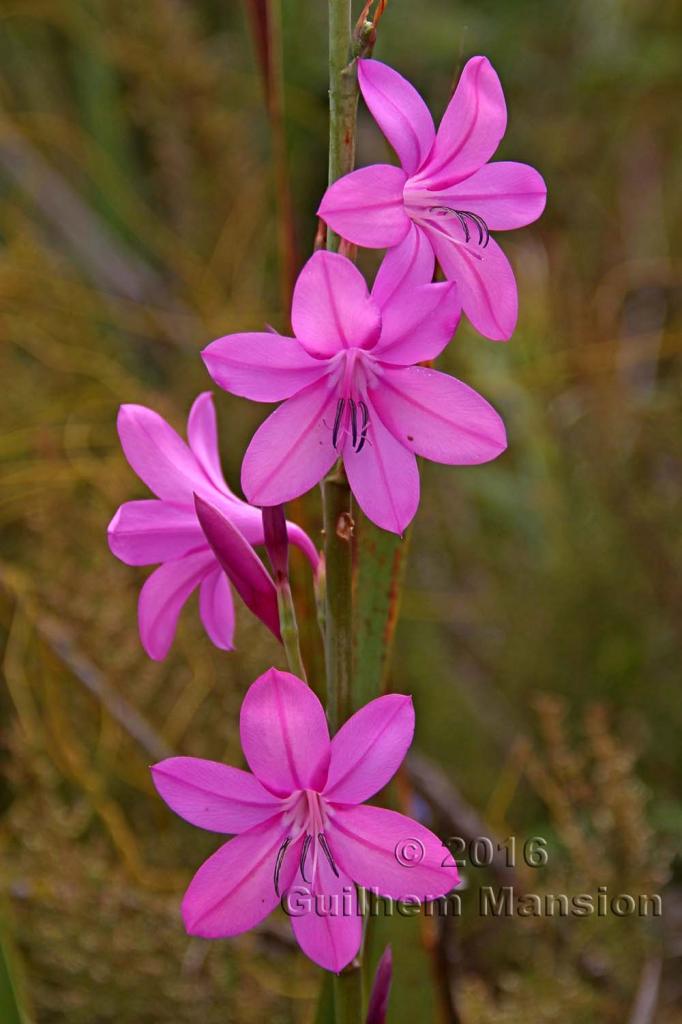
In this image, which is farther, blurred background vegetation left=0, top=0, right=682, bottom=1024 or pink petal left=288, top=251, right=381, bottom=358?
blurred background vegetation left=0, top=0, right=682, bottom=1024

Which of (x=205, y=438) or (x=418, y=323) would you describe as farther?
(x=205, y=438)

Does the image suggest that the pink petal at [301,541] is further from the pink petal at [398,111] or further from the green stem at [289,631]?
the pink petal at [398,111]

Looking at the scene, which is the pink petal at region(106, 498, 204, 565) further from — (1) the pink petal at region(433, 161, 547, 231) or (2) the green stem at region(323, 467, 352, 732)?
(1) the pink petal at region(433, 161, 547, 231)

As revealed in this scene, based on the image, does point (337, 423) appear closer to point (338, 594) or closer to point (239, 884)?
point (338, 594)

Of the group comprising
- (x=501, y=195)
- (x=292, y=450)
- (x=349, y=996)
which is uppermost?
(x=501, y=195)

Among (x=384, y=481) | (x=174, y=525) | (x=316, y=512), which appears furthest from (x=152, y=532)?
(x=316, y=512)

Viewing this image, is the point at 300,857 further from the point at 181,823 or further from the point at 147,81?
the point at 147,81

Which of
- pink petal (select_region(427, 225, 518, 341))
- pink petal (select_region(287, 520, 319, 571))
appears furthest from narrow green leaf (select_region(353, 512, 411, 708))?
pink petal (select_region(427, 225, 518, 341))
